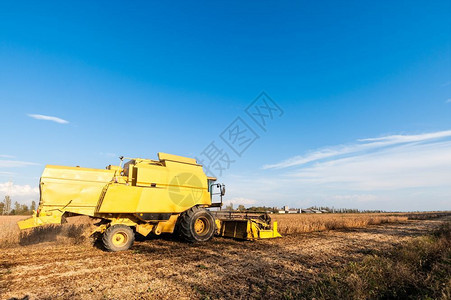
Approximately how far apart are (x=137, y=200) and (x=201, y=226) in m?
3.14

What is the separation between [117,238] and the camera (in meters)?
8.44

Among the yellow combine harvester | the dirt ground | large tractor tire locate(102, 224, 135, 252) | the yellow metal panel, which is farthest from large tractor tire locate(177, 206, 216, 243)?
large tractor tire locate(102, 224, 135, 252)

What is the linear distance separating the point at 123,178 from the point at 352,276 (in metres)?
7.48

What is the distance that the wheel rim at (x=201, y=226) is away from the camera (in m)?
10.5

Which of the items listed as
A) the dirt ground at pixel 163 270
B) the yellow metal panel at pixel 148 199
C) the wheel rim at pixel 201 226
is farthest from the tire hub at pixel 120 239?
the wheel rim at pixel 201 226

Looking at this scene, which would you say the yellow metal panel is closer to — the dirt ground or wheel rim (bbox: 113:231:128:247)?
wheel rim (bbox: 113:231:128:247)

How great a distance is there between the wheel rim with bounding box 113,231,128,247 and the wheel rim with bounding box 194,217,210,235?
2.85 metres

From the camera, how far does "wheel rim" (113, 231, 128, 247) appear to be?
835cm

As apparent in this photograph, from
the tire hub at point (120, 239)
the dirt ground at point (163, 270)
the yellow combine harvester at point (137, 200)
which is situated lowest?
the dirt ground at point (163, 270)

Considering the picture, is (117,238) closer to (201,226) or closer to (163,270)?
(163,270)

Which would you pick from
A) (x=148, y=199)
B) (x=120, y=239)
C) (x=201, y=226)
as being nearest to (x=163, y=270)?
(x=120, y=239)

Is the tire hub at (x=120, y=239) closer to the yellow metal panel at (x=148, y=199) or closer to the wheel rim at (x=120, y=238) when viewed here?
the wheel rim at (x=120, y=238)

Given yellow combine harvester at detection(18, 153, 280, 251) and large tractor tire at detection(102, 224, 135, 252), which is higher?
yellow combine harvester at detection(18, 153, 280, 251)

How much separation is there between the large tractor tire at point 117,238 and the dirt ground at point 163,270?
1.01 feet
